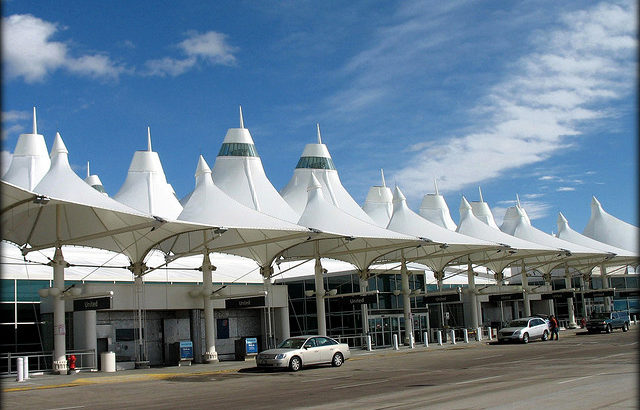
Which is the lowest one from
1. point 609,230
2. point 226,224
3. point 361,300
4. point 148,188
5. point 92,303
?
point 361,300

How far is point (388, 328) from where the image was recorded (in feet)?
167

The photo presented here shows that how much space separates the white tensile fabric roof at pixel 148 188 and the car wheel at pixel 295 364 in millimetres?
22830

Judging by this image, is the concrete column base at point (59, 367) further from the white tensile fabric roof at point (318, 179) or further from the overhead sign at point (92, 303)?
the white tensile fabric roof at point (318, 179)

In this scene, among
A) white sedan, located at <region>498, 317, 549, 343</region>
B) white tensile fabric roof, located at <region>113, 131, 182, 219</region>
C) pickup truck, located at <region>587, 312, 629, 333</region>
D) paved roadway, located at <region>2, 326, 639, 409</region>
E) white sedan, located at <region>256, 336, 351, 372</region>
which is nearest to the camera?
paved roadway, located at <region>2, 326, 639, 409</region>

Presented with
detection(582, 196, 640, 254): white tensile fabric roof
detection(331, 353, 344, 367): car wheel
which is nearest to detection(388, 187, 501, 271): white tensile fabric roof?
detection(331, 353, 344, 367): car wheel

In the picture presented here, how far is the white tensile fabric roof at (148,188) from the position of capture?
48.4 m

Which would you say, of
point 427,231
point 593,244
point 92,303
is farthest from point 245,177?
point 593,244

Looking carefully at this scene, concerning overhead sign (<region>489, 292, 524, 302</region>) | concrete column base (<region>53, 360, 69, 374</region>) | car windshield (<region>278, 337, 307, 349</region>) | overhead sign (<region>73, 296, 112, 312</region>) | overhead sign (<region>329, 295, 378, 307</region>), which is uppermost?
overhead sign (<region>73, 296, 112, 312</region>)

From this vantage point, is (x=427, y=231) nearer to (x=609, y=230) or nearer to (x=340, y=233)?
(x=340, y=233)

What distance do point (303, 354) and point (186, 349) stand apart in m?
10.2

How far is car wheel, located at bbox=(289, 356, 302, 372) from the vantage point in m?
27.4

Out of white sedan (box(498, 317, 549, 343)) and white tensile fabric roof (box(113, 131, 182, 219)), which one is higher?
white tensile fabric roof (box(113, 131, 182, 219))

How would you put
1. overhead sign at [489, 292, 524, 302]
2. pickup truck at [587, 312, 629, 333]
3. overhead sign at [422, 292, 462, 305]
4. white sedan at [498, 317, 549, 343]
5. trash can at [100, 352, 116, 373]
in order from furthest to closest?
overhead sign at [489, 292, 524, 302] → pickup truck at [587, 312, 629, 333] → overhead sign at [422, 292, 462, 305] → white sedan at [498, 317, 549, 343] → trash can at [100, 352, 116, 373]

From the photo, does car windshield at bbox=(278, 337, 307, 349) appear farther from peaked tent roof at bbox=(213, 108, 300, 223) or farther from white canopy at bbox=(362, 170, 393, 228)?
white canopy at bbox=(362, 170, 393, 228)
